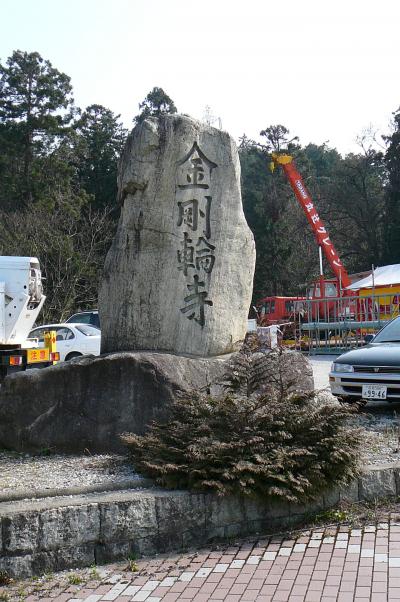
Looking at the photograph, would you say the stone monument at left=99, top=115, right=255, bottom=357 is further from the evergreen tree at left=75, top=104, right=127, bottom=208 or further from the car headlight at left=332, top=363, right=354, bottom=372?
the evergreen tree at left=75, top=104, right=127, bottom=208

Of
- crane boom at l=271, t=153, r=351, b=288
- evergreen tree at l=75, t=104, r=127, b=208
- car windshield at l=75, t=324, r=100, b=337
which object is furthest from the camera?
evergreen tree at l=75, t=104, r=127, b=208

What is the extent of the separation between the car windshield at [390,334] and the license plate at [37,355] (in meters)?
8.17

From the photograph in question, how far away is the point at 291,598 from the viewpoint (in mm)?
4383

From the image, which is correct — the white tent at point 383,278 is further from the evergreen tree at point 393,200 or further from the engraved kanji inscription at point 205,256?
the engraved kanji inscription at point 205,256

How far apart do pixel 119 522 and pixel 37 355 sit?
462 inches

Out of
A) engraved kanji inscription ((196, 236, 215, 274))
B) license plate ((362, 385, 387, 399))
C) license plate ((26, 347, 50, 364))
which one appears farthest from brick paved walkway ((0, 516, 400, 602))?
license plate ((26, 347, 50, 364))

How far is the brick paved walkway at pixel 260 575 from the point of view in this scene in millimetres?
4488

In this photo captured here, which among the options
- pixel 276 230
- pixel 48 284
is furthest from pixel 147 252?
pixel 276 230

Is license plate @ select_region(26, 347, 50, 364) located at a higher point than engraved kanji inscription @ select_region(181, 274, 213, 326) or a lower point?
lower

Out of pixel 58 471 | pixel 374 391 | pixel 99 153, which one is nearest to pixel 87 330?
pixel 374 391

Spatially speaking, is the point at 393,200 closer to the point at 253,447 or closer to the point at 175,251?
the point at 175,251

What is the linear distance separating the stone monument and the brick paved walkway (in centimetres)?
294

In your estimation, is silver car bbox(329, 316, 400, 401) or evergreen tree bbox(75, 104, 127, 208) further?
evergreen tree bbox(75, 104, 127, 208)

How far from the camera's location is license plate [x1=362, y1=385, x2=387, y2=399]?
364 inches
